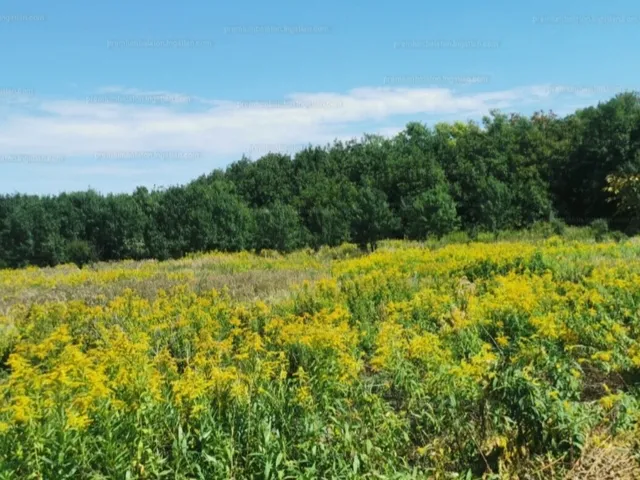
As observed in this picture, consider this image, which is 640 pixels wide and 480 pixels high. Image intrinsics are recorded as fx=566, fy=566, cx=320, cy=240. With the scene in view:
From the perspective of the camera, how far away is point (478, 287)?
28.2 ft

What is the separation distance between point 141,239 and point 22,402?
28.6m

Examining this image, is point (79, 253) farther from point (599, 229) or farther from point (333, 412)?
point (333, 412)

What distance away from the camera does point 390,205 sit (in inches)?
1205

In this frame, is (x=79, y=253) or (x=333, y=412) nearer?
(x=333, y=412)

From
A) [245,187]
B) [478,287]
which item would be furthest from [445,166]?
[478,287]

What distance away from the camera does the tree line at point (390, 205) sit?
1085 inches

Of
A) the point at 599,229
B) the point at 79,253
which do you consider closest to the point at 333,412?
the point at 599,229

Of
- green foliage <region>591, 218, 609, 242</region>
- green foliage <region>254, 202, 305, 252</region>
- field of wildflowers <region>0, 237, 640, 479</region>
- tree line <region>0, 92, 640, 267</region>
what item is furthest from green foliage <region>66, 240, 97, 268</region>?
field of wildflowers <region>0, 237, 640, 479</region>

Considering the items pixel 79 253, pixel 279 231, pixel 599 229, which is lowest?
pixel 599 229

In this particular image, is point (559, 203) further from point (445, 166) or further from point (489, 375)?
point (489, 375)

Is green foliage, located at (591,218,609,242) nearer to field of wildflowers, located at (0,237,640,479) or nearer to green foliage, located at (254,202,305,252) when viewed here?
green foliage, located at (254,202,305,252)

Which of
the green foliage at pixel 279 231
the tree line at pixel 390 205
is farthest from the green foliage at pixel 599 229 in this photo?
the green foliage at pixel 279 231

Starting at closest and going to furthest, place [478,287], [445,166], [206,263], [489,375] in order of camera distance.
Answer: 1. [489,375]
2. [478,287]
3. [206,263]
4. [445,166]

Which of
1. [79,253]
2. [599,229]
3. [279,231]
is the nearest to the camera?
[599,229]
